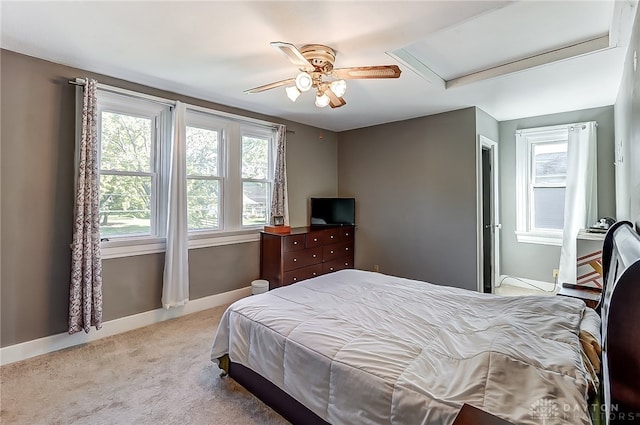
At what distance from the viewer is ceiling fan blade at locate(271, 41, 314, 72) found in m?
1.86

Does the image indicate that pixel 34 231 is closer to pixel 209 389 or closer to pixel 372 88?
pixel 209 389

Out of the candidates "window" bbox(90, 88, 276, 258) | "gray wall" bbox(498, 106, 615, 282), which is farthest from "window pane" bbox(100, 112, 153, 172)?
"gray wall" bbox(498, 106, 615, 282)

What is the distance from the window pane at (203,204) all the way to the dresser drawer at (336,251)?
1629 millimetres

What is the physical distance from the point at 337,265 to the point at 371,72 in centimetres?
324

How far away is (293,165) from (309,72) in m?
2.51

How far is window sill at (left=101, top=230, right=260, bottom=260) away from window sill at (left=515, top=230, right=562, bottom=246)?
3937 millimetres

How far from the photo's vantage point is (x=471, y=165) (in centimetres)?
389

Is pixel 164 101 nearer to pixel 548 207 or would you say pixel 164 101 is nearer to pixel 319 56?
pixel 319 56

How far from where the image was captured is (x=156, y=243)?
131 inches

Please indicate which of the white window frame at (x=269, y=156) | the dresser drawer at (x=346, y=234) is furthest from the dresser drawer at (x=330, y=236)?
the white window frame at (x=269, y=156)

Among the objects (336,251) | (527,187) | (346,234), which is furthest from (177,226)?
(527,187)

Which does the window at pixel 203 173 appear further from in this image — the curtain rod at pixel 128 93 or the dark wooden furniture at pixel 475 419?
the dark wooden furniture at pixel 475 419

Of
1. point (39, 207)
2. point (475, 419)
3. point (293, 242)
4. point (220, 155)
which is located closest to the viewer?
point (475, 419)

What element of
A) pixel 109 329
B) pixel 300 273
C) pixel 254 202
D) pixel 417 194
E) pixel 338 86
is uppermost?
pixel 338 86
